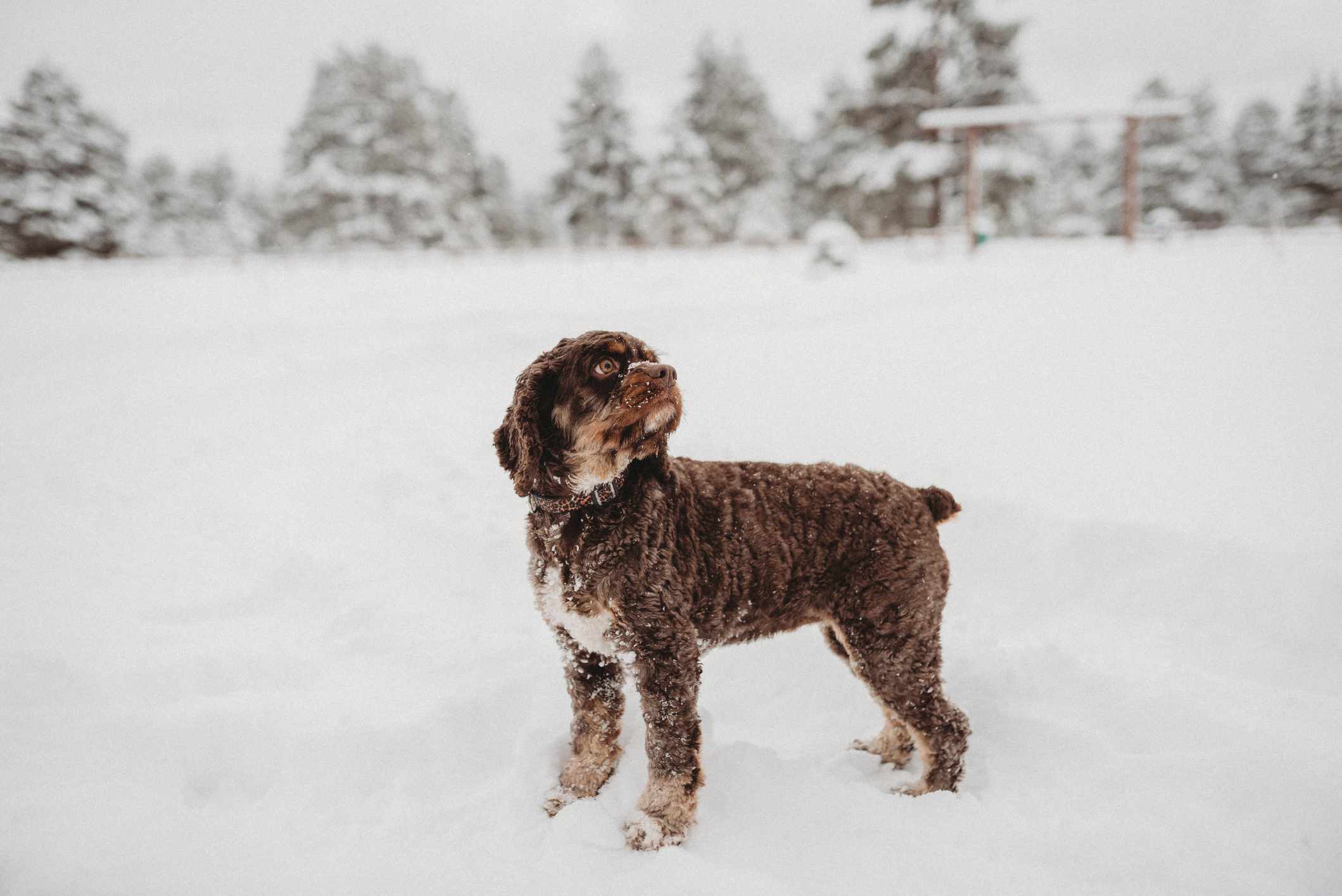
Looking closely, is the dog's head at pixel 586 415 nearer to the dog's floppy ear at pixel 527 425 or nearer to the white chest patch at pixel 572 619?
the dog's floppy ear at pixel 527 425

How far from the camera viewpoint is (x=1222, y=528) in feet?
15.6

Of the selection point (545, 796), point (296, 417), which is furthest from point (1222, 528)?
point (296, 417)

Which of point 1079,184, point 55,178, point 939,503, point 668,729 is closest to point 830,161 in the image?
point 1079,184

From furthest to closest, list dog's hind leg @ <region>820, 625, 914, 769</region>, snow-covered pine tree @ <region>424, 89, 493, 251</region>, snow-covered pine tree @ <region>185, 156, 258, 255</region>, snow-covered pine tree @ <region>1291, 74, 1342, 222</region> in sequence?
Result: snow-covered pine tree @ <region>185, 156, 258, 255</region> < snow-covered pine tree @ <region>424, 89, 493, 251</region> < snow-covered pine tree @ <region>1291, 74, 1342, 222</region> < dog's hind leg @ <region>820, 625, 914, 769</region>

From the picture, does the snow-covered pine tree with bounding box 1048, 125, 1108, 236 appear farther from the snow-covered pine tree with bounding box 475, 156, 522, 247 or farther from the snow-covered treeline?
the snow-covered pine tree with bounding box 475, 156, 522, 247

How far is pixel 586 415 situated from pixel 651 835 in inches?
77.4

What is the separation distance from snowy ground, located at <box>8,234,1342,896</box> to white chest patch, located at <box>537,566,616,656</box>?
34.3 inches

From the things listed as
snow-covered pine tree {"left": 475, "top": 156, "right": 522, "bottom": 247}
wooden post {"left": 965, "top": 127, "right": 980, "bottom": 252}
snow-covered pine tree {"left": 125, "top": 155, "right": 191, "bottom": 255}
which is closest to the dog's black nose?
wooden post {"left": 965, "top": 127, "right": 980, "bottom": 252}

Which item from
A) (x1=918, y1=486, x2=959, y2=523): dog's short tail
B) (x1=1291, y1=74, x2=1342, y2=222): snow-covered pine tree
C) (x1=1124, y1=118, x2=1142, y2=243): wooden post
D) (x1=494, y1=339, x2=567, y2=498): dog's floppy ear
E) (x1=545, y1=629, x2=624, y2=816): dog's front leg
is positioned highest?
(x1=1291, y1=74, x2=1342, y2=222): snow-covered pine tree

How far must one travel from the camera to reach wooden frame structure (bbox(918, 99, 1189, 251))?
576 inches

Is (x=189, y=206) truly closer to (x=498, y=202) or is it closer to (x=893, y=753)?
(x=498, y=202)

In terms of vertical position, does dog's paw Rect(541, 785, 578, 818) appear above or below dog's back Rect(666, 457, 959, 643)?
below

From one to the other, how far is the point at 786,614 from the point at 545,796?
5.11 feet

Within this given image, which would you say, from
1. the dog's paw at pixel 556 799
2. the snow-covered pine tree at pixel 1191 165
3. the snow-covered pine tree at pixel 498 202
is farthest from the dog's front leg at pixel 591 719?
the snow-covered pine tree at pixel 1191 165
